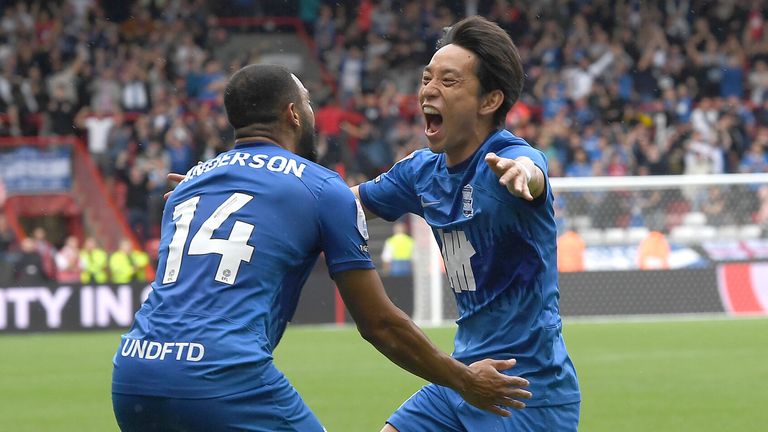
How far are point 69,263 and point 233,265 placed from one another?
16786 millimetres

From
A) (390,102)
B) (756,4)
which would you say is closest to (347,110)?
(390,102)

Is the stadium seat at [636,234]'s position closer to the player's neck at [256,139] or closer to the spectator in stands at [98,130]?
the spectator in stands at [98,130]

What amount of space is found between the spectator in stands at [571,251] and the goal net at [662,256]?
0.05 ft

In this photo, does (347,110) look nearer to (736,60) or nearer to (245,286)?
(736,60)

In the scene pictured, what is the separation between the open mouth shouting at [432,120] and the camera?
15.5 feet

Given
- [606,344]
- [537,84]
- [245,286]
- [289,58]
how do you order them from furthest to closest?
[289,58] → [537,84] → [606,344] → [245,286]

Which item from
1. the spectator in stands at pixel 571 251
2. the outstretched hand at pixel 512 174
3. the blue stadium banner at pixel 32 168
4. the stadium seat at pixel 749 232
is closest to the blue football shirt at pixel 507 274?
the outstretched hand at pixel 512 174

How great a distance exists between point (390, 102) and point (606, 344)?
32.3ft

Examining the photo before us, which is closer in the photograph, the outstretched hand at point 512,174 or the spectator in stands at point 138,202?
the outstretched hand at point 512,174

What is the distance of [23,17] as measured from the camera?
25859mm

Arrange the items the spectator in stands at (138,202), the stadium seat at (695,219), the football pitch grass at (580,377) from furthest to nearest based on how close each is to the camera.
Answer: the spectator in stands at (138,202) < the stadium seat at (695,219) < the football pitch grass at (580,377)

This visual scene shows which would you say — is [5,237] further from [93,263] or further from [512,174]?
[512,174]

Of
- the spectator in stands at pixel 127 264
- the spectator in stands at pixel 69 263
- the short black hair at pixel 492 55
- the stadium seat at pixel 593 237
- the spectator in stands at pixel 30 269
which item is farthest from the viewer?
the spectator in stands at pixel 69 263

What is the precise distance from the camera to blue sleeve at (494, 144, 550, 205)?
14.4 ft
